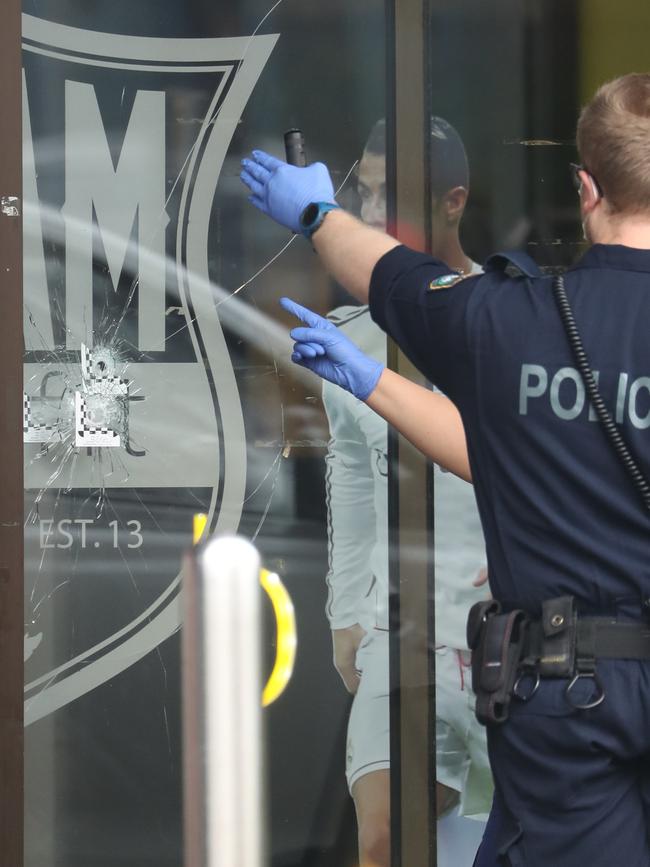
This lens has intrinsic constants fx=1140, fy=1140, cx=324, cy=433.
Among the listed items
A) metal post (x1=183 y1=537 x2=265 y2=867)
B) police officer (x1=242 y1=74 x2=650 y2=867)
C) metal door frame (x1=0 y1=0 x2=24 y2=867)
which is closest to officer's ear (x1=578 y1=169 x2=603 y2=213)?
police officer (x1=242 y1=74 x2=650 y2=867)

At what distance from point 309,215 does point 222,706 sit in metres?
1.22

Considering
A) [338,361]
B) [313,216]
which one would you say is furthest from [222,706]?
[338,361]

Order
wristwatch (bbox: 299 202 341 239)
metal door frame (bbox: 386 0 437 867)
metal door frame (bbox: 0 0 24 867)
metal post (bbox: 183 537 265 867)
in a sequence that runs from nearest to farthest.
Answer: metal post (bbox: 183 537 265 867) → wristwatch (bbox: 299 202 341 239) → metal door frame (bbox: 0 0 24 867) → metal door frame (bbox: 386 0 437 867)

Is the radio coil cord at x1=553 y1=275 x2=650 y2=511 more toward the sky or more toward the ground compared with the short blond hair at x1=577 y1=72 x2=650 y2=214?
more toward the ground

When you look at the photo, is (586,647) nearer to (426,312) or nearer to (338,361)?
(426,312)

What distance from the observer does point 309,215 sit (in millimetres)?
1735

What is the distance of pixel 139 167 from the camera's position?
8.81ft

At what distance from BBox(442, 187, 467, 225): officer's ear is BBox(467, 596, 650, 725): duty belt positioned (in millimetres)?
1409

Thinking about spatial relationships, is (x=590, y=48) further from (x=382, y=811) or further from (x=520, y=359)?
(x=382, y=811)

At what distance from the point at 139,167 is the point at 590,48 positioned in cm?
113

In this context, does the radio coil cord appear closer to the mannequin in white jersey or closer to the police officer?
the police officer

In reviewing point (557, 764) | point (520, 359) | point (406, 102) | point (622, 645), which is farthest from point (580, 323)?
point (406, 102)

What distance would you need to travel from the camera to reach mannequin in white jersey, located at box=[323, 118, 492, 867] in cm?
275

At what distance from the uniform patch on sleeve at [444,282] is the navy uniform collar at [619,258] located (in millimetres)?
174
